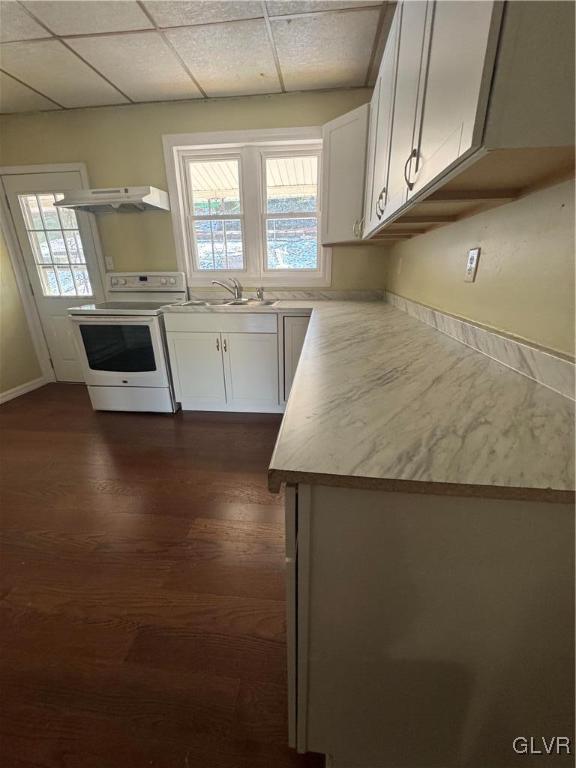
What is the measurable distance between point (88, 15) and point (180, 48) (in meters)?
0.49

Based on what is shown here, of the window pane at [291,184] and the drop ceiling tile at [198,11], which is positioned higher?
the drop ceiling tile at [198,11]

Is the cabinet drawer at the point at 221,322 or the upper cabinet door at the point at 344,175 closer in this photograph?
the upper cabinet door at the point at 344,175

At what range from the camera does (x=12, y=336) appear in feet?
10.4

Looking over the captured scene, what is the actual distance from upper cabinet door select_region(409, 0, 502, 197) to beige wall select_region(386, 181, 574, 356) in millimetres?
333

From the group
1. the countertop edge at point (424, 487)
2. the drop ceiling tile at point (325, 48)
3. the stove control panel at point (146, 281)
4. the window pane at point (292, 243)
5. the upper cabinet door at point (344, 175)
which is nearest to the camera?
the countertop edge at point (424, 487)

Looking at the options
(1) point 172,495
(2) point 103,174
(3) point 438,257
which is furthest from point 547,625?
(2) point 103,174

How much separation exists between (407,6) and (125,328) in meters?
2.45

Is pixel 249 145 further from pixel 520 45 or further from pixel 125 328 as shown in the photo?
pixel 520 45

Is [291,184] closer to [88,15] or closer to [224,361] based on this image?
[88,15]

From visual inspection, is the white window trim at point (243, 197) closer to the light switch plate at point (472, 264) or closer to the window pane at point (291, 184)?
the window pane at point (291, 184)

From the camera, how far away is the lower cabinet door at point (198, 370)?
2590 mm

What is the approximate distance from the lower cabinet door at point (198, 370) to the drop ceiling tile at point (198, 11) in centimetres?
179

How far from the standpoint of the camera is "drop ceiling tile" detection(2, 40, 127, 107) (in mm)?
1914

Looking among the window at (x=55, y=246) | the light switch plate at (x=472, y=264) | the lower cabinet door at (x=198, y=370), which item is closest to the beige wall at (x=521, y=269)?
the light switch plate at (x=472, y=264)
